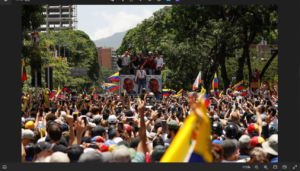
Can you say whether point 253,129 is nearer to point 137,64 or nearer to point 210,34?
point 137,64

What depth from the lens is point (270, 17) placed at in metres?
20.6

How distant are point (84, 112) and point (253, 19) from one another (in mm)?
15950

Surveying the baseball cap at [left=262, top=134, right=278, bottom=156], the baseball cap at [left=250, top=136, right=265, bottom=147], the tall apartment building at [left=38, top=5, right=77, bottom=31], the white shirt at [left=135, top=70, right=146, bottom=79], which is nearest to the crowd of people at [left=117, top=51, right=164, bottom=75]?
the white shirt at [left=135, top=70, right=146, bottom=79]

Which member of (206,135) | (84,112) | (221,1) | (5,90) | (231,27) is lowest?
(84,112)

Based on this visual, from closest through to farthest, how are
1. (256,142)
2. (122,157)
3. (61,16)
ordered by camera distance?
1. (122,157)
2. (256,142)
3. (61,16)

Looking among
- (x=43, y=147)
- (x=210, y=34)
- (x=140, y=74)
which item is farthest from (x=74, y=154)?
(x=210, y=34)

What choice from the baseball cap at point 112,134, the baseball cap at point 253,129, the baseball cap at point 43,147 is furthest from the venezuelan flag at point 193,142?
the baseball cap at point 253,129

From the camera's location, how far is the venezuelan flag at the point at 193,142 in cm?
270

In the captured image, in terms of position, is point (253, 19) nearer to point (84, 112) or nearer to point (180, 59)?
point (180, 59)

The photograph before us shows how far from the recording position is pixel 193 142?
2906 millimetres

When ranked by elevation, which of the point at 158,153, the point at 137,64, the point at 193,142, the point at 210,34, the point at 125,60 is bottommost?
the point at 158,153

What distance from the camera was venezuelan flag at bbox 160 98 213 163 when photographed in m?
2.70

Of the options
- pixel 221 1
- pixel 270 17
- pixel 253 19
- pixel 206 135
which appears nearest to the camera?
pixel 206 135

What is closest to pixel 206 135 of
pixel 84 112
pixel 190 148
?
pixel 190 148
